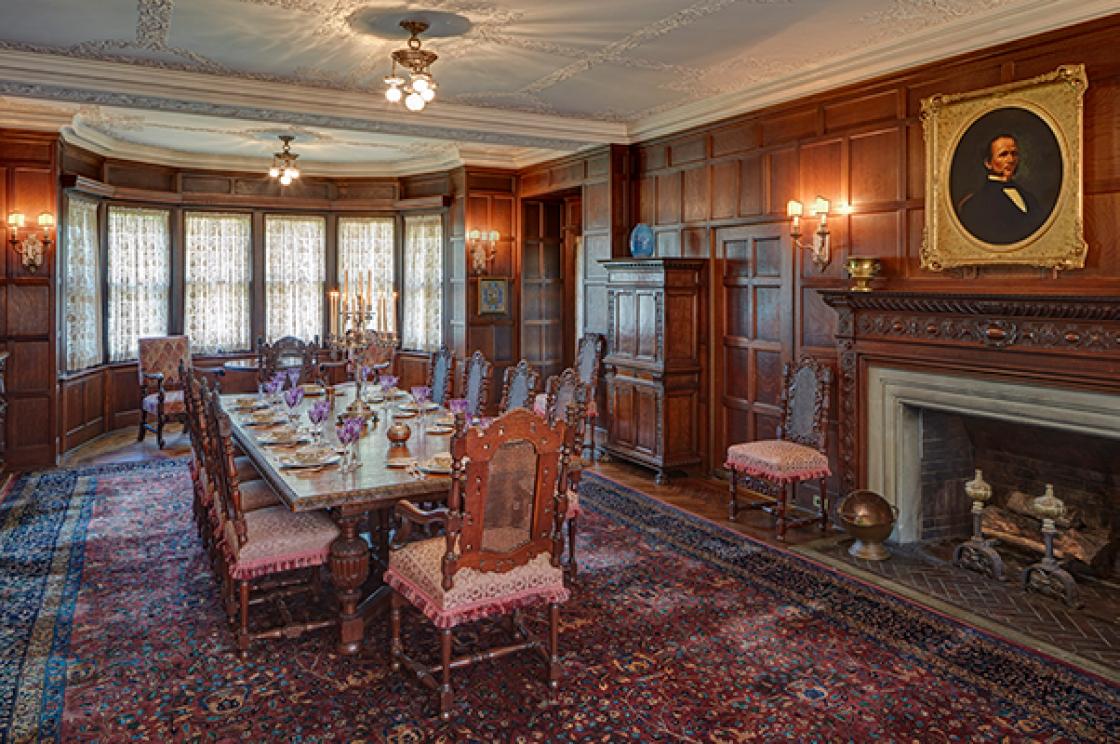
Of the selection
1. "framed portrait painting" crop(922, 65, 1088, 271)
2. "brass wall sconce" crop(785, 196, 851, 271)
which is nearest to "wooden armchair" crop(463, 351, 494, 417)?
"brass wall sconce" crop(785, 196, 851, 271)

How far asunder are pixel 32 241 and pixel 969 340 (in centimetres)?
711

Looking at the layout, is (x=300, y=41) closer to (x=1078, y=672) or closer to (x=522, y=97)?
(x=522, y=97)

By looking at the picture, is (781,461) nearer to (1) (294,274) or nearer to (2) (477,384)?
(2) (477,384)

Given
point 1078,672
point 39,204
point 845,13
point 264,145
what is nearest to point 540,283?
point 264,145

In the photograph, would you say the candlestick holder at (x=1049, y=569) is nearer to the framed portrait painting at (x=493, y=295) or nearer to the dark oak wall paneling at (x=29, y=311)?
the framed portrait painting at (x=493, y=295)

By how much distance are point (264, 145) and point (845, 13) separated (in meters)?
6.27

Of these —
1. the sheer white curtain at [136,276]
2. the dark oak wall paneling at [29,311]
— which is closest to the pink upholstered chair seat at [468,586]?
the dark oak wall paneling at [29,311]

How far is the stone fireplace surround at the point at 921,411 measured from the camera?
153 inches

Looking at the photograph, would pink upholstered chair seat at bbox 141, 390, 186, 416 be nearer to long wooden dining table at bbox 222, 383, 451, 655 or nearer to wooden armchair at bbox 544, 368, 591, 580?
long wooden dining table at bbox 222, 383, 451, 655

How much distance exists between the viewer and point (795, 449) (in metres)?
5.18

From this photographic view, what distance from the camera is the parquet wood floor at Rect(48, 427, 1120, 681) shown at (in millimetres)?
3518

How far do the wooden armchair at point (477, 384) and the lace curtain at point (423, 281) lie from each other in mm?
3988

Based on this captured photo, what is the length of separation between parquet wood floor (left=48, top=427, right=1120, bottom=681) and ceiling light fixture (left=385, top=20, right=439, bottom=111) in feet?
10.6

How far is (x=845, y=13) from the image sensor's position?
431 centimetres
